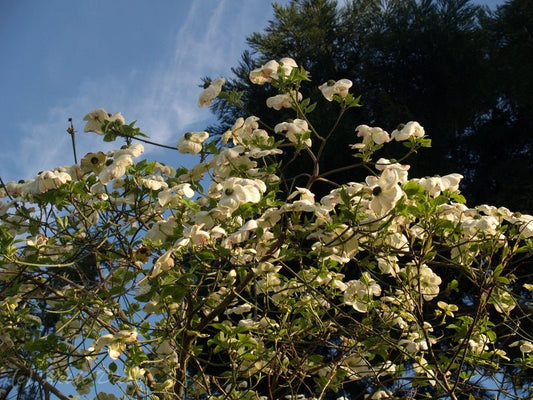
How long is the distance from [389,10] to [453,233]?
5.15m

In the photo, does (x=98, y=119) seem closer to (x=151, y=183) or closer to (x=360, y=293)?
(x=151, y=183)

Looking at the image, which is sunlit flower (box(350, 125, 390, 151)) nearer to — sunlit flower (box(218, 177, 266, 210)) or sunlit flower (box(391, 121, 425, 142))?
sunlit flower (box(391, 121, 425, 142))

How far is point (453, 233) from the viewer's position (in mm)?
1657

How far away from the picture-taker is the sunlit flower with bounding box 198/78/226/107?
182 centimetres

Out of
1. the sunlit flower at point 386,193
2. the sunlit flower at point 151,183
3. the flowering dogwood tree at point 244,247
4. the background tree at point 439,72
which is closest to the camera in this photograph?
the sunlit flower at point 386,193

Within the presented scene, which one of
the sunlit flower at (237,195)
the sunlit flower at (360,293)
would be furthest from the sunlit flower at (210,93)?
the sunlit flower at (360,293)

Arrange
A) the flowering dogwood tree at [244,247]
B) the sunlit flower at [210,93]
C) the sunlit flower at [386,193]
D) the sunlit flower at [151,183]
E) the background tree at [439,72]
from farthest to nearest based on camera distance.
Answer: the background tree at [439,72], the sunlit flower at [210,93], the sunlit flower at [151,183], the flowering dogwood tree at [244,247], the sunlit flower at [386,193]

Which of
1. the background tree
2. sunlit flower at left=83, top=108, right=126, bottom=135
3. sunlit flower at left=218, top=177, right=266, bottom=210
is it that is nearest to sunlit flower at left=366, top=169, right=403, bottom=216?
sunlit flower at left=218, top=177, right=266, bottom=210

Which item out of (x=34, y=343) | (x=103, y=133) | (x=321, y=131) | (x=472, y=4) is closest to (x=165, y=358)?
(x=34, y=343)

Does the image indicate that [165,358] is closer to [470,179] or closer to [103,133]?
[103,133]

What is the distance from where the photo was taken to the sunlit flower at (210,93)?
182 cm

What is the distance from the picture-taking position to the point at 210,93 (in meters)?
1.82

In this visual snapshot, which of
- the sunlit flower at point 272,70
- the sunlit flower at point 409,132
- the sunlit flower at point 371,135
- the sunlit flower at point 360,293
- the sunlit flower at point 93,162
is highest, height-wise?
the sunlit flower at point 272,70

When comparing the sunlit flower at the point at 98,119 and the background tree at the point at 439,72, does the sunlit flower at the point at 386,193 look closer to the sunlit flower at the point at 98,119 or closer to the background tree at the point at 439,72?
the sunlit flower at the point at 98,119
